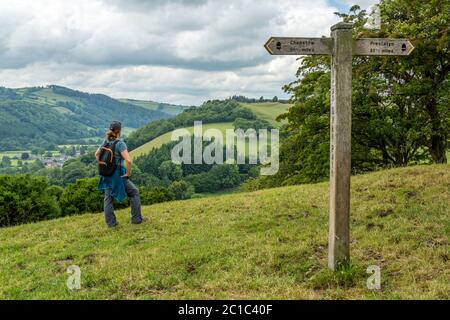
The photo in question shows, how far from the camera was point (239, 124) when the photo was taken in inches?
4540

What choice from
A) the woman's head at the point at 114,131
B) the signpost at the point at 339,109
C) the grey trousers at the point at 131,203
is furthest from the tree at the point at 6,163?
the signpost at the point at 339,109

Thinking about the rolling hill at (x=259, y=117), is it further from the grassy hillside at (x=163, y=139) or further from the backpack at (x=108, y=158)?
the backpack at (x=108, y=158)

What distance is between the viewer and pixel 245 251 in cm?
895

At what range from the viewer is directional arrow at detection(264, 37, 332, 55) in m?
7.42

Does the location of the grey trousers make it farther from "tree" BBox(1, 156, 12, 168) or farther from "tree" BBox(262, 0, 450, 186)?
"tree" BBox(1, 156, 12, 168)

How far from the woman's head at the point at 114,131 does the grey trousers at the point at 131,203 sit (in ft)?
3.79

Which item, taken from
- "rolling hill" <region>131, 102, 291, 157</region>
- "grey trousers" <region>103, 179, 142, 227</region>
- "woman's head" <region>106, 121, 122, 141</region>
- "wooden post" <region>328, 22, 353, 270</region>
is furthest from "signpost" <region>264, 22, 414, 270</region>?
"rolling hill" <region>131, 102, 291, 157</region>

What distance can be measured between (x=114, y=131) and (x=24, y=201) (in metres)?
6.89

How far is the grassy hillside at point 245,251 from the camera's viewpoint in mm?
6965

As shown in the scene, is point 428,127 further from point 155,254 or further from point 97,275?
point 97,275

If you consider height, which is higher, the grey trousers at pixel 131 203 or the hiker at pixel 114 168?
the hiker at pixel 114 168
